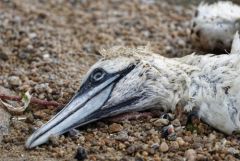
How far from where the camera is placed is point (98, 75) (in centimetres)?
527

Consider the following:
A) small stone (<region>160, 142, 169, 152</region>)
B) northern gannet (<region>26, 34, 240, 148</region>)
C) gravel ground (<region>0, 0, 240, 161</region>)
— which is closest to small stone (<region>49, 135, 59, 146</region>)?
gravel ground (<region>0, 0, 240, 161</region>)

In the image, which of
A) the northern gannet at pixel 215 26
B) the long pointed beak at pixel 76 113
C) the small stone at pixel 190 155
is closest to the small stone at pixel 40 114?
the long pointed beak at pixel 76 113

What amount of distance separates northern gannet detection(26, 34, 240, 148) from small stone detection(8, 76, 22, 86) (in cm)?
108

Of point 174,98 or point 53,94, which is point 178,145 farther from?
point 53,94

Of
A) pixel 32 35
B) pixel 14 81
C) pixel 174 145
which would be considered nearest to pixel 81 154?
pixel 174 145

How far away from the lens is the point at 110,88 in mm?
5266

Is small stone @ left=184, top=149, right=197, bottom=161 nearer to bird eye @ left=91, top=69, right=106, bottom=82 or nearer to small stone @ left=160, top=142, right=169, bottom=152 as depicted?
small stone @ left=160, top=142, right=169, bottom=152

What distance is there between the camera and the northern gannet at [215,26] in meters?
6.73

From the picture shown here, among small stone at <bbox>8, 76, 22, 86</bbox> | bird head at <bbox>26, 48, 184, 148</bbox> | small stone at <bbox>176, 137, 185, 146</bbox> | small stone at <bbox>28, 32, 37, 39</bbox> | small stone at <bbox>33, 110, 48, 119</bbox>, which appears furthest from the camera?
small stone at <bbox>28, 32, 37, 39</bbox>

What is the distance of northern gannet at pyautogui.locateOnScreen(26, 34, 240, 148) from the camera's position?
16.7 feet

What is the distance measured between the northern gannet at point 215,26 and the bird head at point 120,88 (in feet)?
5.27

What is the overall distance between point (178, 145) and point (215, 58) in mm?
970

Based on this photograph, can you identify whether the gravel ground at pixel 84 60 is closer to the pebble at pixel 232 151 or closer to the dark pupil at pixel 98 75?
the pebble at pixel 232 151

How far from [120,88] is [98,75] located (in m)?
0.21
